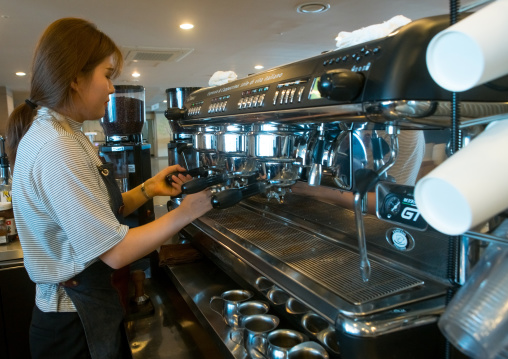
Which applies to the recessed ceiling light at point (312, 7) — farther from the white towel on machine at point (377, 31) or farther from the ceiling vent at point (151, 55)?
the white towel on machine at point (377, 31)

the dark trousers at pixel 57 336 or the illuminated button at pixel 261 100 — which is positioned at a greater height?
the illuminated button at pixel 261 100

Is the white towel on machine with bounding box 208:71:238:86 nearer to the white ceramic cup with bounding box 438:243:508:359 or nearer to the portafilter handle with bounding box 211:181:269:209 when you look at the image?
the portafilter handle with bounding box 211:181:269:209

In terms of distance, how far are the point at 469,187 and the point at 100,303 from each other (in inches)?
44.2

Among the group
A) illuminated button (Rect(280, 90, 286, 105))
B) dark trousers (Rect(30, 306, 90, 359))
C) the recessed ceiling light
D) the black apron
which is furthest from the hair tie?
the recessed ceiling light

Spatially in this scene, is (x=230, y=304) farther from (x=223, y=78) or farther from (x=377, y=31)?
(x=223, y=78)

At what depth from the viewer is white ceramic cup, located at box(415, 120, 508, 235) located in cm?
39

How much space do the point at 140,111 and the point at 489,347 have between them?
2482 millimetres

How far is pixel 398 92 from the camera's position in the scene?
2.17 ft

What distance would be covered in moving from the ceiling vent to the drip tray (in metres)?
4.66

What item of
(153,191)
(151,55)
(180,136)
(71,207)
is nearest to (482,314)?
(71,207)

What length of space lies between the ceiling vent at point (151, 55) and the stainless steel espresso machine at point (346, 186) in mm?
4563

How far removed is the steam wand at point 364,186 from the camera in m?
0.83

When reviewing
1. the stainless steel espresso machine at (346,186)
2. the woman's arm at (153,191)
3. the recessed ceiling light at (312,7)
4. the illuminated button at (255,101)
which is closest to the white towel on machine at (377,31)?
the stainless steel espresso machine at (346,186)

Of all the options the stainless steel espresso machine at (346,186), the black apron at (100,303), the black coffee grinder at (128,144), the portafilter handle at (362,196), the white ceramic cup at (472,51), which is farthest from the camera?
the black coffee grinder at (128,144)
